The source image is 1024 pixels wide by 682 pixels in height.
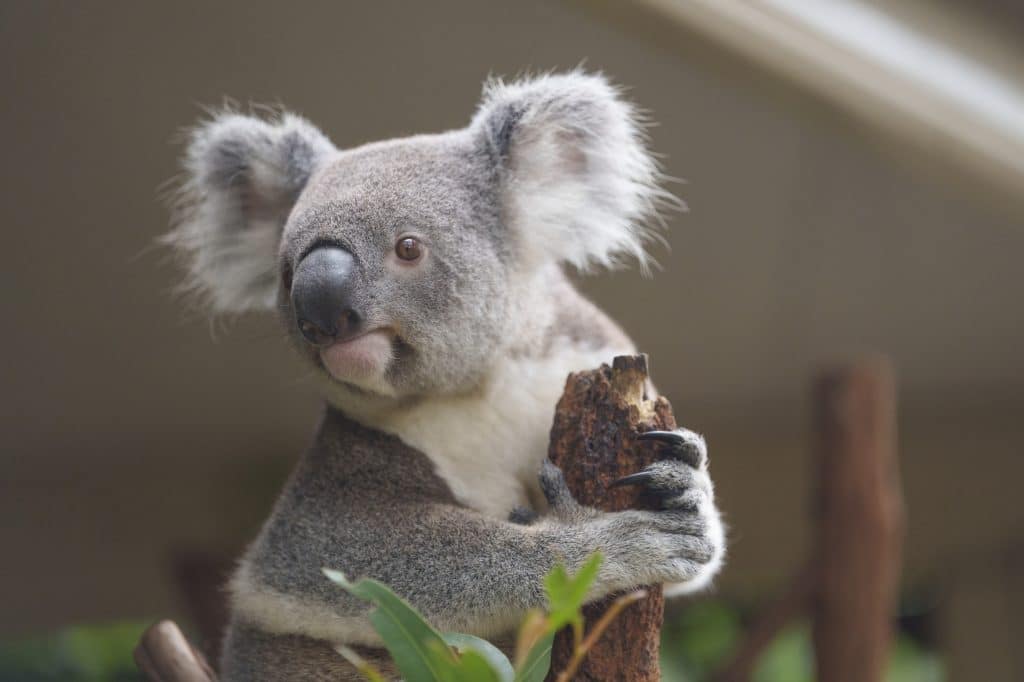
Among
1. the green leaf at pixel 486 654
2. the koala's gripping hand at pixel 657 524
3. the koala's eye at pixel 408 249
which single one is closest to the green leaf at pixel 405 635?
the green leaf at pixel 486 654

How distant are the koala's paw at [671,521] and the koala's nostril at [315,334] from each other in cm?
58

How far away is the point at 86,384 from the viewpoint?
670cm

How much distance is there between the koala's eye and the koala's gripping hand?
468 mm

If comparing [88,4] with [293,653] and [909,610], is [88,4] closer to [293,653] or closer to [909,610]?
[293,653]

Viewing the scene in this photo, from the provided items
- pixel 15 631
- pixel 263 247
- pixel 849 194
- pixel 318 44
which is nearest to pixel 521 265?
pixel 263 247

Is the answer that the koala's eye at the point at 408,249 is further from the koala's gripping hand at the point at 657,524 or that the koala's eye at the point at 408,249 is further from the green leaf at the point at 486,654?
the green leaf at the point at 486,654

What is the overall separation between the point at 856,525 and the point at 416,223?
2.95m

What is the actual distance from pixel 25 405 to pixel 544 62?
4454mm

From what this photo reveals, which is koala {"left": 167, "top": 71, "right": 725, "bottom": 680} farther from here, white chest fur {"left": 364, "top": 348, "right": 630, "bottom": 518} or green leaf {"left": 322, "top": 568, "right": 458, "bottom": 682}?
green leaf {"left": 322, "top": 568, "right": 458, "bottom": 682}

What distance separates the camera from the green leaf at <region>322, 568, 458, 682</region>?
148cm

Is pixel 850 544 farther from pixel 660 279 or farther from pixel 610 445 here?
pixel 610 445

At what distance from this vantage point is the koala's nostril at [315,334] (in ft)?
6.74

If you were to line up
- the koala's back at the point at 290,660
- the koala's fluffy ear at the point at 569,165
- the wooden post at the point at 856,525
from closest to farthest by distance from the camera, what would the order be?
1. the koala's back at the point at 290,660
2. the koala's fluffy ear at the point at 569,165
3. the wooden post at the point at 856,525

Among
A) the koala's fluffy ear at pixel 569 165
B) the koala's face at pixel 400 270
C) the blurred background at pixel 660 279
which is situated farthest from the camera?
the blurred background at pixel 660 279
